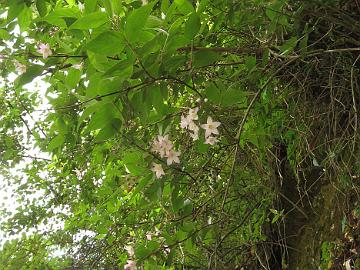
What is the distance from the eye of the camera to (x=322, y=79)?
1664 mm

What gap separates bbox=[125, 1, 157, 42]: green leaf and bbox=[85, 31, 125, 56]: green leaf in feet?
0.07

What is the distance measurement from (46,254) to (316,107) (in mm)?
2712

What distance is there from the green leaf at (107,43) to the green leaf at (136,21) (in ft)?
0.07

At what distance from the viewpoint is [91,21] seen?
2.84 feet

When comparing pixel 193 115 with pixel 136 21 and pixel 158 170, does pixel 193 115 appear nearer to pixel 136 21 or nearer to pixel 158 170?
pixel 158 170

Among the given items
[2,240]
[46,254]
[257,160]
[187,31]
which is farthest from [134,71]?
[2,240]

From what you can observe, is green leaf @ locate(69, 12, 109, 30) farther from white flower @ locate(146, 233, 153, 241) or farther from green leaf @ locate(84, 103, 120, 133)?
white flower @ locate(146, 233, 153, 241)

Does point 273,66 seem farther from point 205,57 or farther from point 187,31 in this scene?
point 187,31

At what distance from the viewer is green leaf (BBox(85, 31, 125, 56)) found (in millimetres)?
807

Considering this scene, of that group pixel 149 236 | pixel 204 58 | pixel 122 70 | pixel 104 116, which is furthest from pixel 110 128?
pixel 149 236

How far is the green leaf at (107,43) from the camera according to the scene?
0.81 metres

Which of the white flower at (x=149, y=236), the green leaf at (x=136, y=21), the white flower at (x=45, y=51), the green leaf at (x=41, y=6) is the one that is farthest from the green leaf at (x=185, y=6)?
the white flower at (x=149, y=236)

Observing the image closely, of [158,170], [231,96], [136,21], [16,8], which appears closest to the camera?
[136,21]

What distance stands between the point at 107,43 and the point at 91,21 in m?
0.08
